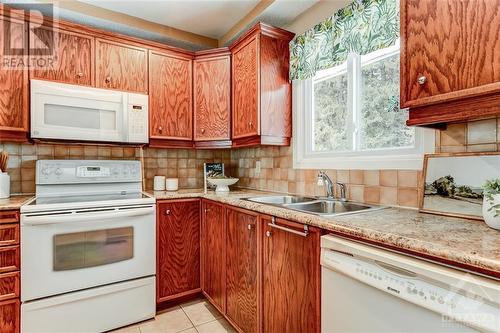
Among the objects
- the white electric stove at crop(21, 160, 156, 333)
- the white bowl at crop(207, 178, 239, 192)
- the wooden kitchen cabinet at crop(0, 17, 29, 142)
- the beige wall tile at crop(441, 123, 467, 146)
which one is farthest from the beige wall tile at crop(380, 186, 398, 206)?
the wooden kitchen cabinet at crop(0, 17, 29, 142)

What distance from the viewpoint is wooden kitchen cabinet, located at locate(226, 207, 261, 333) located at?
5.52 feet

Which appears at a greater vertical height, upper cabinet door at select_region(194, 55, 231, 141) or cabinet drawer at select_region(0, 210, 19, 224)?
upper cabinet door at select_region(194, 55, 231, 141)

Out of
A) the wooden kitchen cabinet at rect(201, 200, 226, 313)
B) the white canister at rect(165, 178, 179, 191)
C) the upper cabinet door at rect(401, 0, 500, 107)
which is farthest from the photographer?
the white canister at rect(165, 178, 179, 191)

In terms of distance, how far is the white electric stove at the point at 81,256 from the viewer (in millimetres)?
1728

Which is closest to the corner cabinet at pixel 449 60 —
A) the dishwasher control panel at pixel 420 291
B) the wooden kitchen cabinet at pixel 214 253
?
the dishwasher control panel at pixel 420 291

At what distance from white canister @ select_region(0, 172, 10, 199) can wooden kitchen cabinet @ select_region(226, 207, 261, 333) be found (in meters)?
1.62

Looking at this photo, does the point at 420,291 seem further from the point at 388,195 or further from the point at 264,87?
the point at 264,87

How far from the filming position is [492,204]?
1046mm

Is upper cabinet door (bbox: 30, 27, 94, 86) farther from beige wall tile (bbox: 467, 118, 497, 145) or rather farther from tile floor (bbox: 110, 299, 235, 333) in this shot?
beige wall tile (bbox: 467, 118, 497, 145)

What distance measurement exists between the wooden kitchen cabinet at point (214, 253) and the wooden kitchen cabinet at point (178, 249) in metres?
0.07

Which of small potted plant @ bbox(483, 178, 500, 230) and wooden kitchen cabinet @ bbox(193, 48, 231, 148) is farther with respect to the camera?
wooden kitchen cabinet @ bbox(193, 48, 231, 148)

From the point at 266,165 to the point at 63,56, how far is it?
186cm

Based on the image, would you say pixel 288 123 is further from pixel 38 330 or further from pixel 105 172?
pixel 38 330

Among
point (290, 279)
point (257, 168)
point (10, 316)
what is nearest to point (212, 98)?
point (257, 168)
